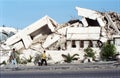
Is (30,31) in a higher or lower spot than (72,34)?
higher

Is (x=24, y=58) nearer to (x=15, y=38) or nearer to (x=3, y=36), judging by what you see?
(x=15, y=38)

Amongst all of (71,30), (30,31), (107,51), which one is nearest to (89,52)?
(107,51)

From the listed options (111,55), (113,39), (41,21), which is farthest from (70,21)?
(111,55)

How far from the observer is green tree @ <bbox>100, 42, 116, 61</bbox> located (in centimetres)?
4032

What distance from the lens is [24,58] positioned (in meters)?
42.8

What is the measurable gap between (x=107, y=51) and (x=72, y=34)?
16.8 ft

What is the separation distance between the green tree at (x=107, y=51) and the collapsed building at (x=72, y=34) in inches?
30.6

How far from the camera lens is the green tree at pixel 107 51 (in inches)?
1587

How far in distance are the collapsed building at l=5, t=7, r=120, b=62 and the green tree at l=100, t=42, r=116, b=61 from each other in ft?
2.55

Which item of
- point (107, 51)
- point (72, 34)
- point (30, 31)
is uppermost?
point (30, 31)

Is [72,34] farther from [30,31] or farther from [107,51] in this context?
[107,51]

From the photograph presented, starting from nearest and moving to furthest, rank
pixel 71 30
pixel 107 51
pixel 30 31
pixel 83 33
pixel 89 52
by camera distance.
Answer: pixel 107 51
pixel 89 52
pixel 83 33
pixel 71 30
pixel 30 31

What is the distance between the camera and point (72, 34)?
44906 mm

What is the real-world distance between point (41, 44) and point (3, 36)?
9.79 meters
